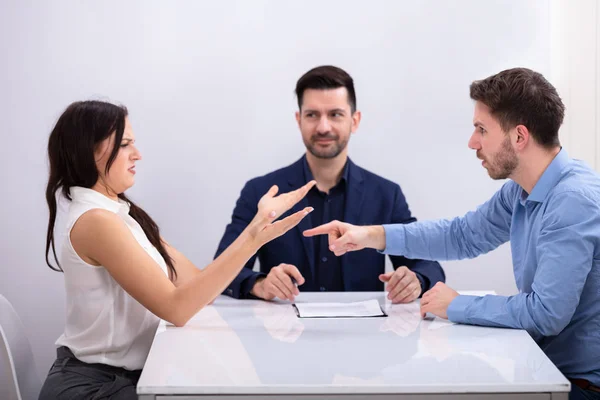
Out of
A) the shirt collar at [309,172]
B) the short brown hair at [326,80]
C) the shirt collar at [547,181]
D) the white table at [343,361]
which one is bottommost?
the white table at [343,361]

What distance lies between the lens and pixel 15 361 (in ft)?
7.95

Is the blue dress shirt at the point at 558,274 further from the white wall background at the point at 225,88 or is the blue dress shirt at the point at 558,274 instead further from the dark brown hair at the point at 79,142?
the white wall background at the point at 225,88

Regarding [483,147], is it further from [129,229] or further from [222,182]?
[222,182]

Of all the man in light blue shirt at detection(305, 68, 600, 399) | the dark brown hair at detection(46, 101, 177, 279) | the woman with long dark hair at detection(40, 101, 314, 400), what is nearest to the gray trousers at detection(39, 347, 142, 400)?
the woman with long dark hair at detection(40, 101, 314, 400)

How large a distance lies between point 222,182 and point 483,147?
5.19ft

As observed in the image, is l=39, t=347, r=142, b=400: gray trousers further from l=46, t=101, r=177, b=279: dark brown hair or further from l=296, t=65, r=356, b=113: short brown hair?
l=296, t=65, r=356, b=113: short brown hair

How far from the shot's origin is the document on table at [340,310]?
Answer: 2389 mm

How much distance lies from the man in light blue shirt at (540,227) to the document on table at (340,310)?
0.22 m

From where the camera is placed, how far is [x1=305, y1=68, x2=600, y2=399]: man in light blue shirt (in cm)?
201

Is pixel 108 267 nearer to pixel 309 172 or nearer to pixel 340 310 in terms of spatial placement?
pixel 340 310

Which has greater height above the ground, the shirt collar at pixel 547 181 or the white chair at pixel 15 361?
the shirt collar at pixel 547 181

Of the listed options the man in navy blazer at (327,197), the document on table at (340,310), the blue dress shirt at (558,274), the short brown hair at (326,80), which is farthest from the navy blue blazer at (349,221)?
the blue dress shirt at (558,274)

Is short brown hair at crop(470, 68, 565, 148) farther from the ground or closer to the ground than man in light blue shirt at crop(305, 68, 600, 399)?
farther from the ground

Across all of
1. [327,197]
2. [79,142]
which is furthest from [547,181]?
[79,142]
